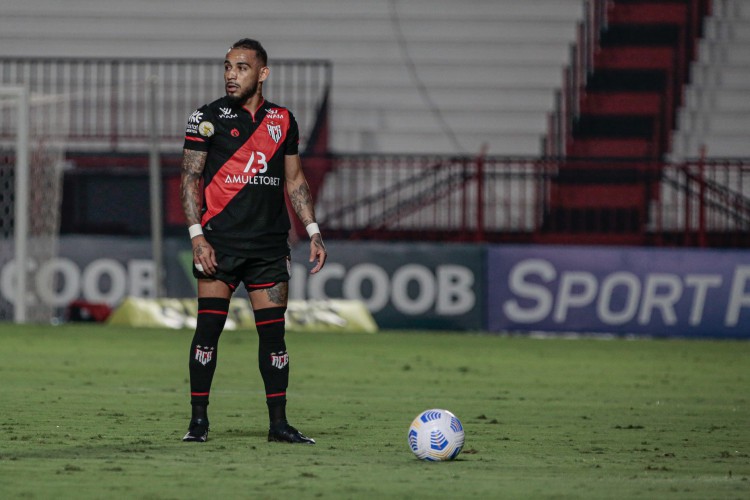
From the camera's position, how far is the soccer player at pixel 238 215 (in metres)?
7.13

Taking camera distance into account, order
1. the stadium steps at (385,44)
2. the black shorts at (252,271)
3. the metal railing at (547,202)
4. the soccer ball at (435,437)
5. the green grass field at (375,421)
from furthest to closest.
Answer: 1. the stadium steps at (385,44)
2. the metal railing at (547,202)
3. the black shorts at (252,271)
4. the soccer ball at (435,437)
5. the green grass field at (375,421)

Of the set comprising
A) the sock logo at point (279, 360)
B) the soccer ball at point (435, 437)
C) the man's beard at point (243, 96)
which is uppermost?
the man's beard at point (243, 96)

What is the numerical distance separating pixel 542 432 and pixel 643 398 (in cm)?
253

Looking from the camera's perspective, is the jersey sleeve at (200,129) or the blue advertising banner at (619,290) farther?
the blue advertising banner at (619,290)

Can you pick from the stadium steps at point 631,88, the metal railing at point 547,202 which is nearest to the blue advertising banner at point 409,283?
the metal railing at point 547,202

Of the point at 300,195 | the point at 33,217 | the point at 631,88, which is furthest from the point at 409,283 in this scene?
the point at 300,195

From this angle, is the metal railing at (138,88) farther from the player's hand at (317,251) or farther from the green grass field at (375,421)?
the player's hand at (317,251)

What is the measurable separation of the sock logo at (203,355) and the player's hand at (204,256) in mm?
373

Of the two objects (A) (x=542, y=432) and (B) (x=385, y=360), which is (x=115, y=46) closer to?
(B) (x=385, y=360)

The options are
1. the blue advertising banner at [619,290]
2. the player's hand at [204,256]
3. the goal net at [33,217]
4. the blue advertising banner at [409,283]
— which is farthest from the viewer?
the blue advertising banner at [409,283]

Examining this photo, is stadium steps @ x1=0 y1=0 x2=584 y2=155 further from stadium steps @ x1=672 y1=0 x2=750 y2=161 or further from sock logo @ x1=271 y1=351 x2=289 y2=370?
sock logo @ x1=271 y1=351 x2=289 y2=370

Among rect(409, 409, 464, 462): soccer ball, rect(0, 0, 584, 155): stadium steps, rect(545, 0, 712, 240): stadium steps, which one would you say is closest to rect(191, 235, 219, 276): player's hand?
rect(409, 409, 464, 462): soccer ball

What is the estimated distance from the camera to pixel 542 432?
25.7 feet

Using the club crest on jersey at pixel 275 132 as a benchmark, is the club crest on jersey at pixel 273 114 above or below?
above
